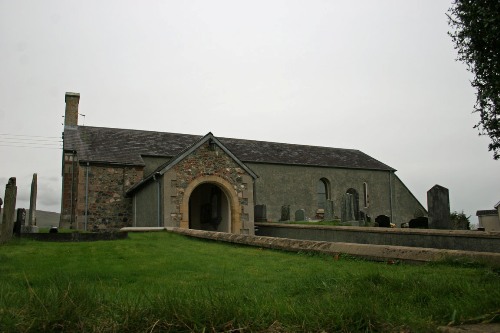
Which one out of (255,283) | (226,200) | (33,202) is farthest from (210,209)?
(255,283)

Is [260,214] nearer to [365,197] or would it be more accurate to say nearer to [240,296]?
[365,197]

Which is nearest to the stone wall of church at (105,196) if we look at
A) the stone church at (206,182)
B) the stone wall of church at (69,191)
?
the stone church at (206,182)

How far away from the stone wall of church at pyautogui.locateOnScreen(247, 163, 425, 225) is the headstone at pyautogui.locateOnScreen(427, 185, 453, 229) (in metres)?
14.8

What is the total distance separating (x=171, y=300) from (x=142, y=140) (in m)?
25.6

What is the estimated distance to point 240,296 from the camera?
3760mm

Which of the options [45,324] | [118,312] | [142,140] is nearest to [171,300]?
[118,312]

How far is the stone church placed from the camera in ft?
62.6

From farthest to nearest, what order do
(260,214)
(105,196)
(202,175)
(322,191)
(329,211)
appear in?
1. (322,191)
2. (105,196)
3. (329,211)
4. (260,214)
5. (202,175)

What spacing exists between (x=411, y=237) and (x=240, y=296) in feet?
26.2

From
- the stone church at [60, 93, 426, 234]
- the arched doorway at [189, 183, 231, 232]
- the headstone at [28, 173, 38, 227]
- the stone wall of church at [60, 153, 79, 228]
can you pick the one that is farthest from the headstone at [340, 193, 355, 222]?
the stone wall of church at [60, 153, 79, 228]

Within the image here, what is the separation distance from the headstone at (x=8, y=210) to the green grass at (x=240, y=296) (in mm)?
4036

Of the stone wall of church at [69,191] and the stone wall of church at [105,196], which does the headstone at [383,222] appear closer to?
the stone wall of church at [105,196]

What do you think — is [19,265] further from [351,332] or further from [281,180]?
[281,180]

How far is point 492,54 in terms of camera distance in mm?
14438
